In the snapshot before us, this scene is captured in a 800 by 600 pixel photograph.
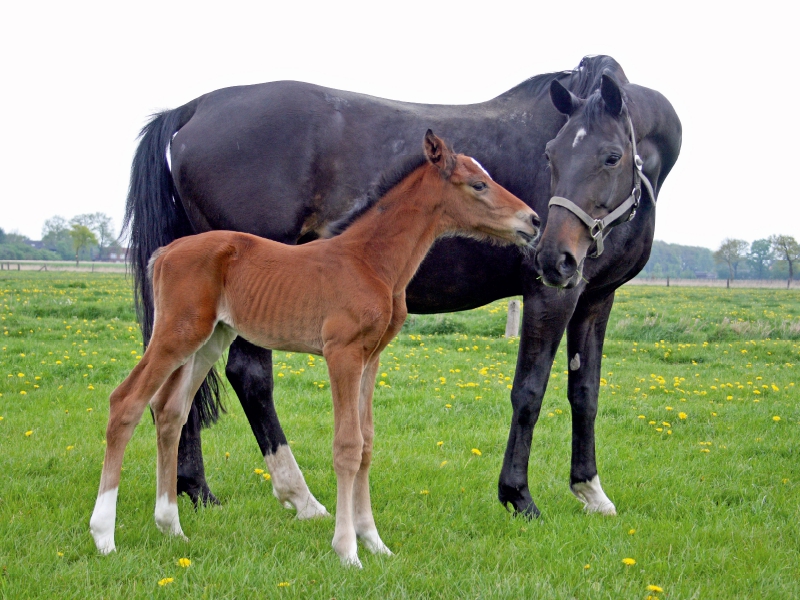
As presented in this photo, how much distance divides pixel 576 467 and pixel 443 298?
1468mm

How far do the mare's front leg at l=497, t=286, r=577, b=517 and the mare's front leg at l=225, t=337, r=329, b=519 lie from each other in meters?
1.19

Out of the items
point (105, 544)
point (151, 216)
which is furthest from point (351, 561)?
point (151, 216)

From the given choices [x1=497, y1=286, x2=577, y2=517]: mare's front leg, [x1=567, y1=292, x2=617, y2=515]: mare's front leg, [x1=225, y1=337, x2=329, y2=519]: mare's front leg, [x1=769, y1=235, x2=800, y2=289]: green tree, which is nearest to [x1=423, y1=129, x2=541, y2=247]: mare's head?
[x1=497, y1=286, x2=577, y2=517]: mare's front leg

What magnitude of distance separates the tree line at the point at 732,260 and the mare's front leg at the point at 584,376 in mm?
67246

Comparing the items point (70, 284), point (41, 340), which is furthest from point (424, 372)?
point (70, 284)

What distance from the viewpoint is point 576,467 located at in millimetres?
4355

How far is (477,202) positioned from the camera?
3451 mm

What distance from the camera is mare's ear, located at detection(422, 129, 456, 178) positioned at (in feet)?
11.1

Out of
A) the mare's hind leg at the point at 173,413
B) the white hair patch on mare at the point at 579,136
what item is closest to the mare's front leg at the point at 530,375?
the white hair patch on mare at the point at 579,136

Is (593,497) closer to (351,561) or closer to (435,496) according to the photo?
(435,496)

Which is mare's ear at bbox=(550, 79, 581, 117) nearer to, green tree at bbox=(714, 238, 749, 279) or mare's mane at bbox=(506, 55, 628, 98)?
mare's mane at bbox=(506, 55, 628, 98)

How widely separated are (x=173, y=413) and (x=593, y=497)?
2719 mm

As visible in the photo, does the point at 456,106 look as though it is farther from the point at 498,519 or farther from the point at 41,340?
the point at 41,340

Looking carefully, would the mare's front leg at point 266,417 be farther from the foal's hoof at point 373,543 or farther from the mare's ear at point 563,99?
the mare's ear at point 563,99
